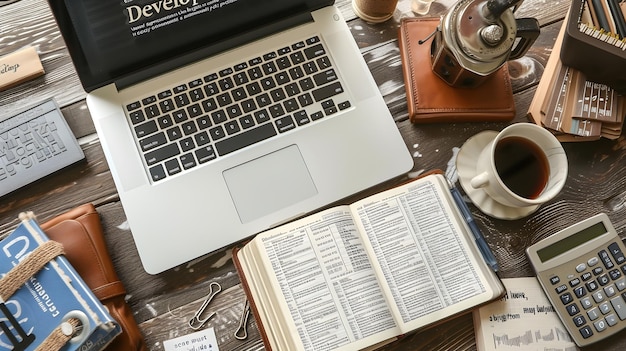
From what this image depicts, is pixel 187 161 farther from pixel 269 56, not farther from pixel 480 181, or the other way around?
pixel 480 181

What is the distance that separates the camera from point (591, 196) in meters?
0.79

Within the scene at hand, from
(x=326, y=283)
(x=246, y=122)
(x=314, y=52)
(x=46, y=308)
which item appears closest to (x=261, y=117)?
(x=246, y=122)

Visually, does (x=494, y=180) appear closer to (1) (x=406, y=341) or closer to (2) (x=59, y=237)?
(1) (x=406, y=341)

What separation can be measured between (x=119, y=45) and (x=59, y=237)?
259 mm

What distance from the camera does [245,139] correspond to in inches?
29.3

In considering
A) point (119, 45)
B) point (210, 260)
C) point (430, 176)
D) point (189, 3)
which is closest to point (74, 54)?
point (119, 45)

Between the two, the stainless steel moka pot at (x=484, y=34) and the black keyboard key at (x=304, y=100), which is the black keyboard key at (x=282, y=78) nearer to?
the black keyboard key at (x=304, y=100)

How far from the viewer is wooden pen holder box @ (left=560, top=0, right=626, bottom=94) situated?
731 mm

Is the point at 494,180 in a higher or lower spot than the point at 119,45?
lower

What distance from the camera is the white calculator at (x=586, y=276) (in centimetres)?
71

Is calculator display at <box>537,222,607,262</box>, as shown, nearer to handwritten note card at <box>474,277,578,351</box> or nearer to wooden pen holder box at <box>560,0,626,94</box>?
handwritten note card at <box>474,277,578,351</box>

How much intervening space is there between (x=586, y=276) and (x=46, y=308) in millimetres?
678

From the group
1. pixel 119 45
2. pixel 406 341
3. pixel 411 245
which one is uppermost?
pixel 119 45

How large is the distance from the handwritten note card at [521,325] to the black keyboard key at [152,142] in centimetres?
48
